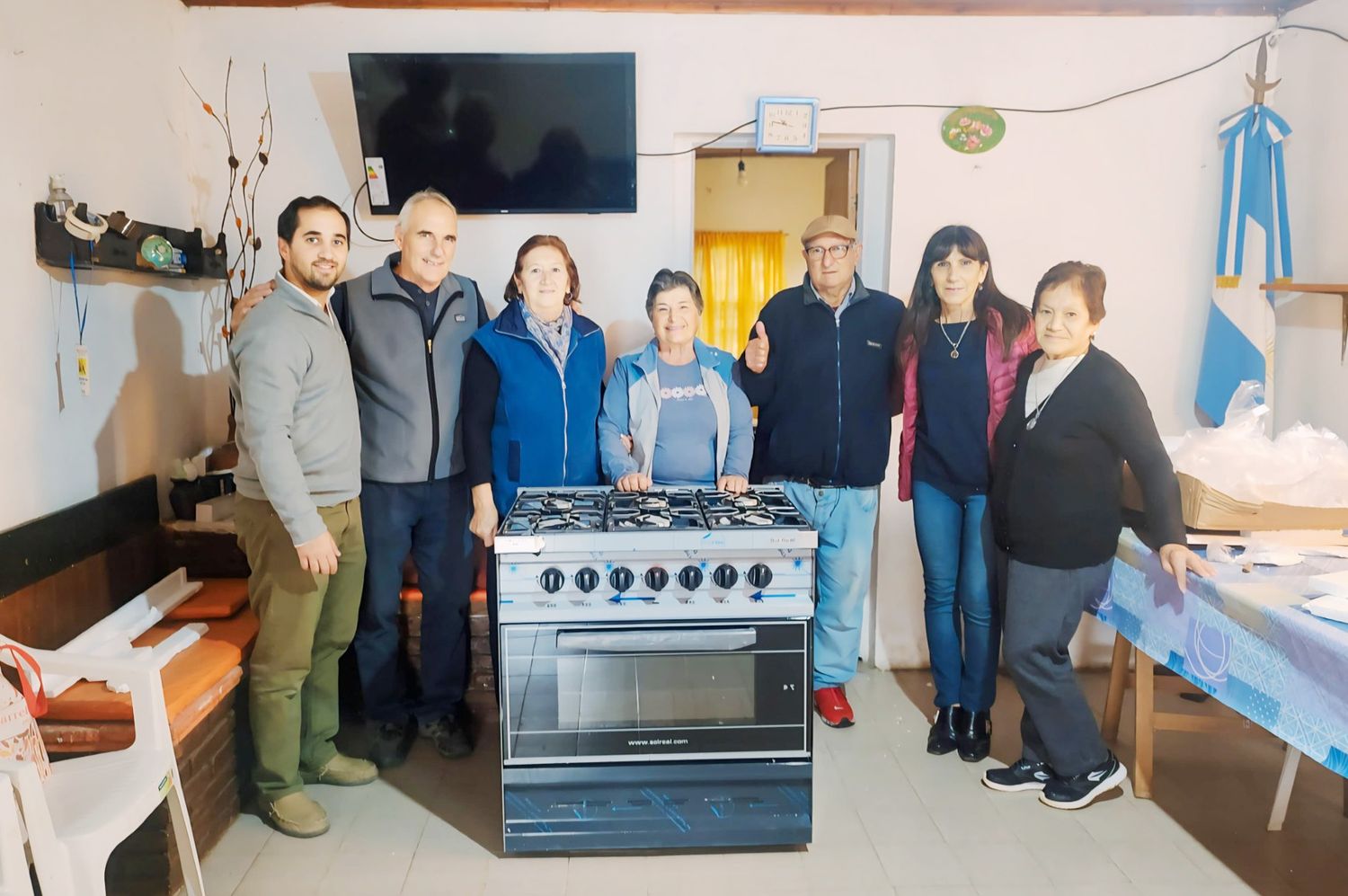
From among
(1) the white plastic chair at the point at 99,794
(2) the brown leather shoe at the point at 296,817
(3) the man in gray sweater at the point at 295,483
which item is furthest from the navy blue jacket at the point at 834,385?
(1) the white plastic chair at the point at 99,794

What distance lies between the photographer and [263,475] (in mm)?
1910

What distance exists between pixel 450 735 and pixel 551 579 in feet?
2.97

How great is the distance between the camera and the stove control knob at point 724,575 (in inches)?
73.7

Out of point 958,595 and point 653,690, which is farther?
point 958,595

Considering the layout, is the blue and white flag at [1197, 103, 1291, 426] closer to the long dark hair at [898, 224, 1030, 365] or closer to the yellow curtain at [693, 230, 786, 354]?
the long dark hair at [898, 224, 1030, 365]

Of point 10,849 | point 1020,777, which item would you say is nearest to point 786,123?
point 1020,777

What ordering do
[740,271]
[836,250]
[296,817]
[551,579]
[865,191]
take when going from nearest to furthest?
[551,579] < [296,817] < [836,250] < [865,191] < [740,271]

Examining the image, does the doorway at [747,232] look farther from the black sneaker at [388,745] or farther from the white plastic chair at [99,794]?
the white plastic chair at [99,794]

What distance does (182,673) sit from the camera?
200 cm

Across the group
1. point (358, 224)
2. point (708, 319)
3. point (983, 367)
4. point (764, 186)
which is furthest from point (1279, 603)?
point (764, 186)

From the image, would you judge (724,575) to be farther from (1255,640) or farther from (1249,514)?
(1249,514)

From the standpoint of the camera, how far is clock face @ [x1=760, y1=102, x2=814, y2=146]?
281 centimetres

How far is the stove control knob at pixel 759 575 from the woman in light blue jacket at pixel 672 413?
1.56 ft

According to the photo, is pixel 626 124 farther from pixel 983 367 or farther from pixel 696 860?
pixel 696 860
